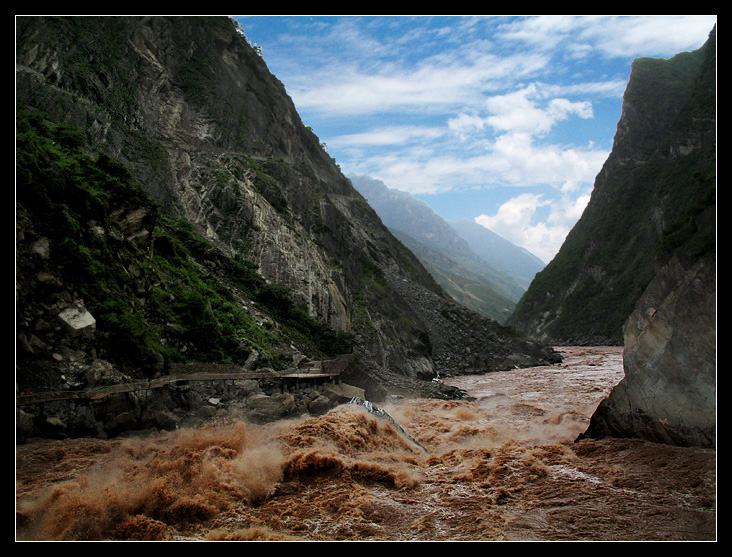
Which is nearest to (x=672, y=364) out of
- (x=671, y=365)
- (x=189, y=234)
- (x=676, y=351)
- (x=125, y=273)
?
(x=671, y=365)

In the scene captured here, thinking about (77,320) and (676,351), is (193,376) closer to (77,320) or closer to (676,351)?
→ (77,320)

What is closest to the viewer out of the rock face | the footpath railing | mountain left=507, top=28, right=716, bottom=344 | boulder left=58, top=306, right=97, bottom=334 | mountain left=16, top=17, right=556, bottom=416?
the footpath railing

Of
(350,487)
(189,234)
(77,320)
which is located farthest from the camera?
(189,234)

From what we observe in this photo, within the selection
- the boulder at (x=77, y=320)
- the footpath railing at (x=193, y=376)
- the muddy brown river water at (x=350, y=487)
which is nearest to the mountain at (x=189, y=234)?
the boulder at (x=77, y=320)

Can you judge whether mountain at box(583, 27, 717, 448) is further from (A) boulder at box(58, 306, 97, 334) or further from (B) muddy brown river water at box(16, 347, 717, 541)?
(A) boulder at box(58, 306, 97, 334)

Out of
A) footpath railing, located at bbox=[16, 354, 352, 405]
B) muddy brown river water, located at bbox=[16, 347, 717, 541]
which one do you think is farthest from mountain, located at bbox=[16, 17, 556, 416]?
muddy brown river water, located at bbox=[16, 347, 717, 541]
